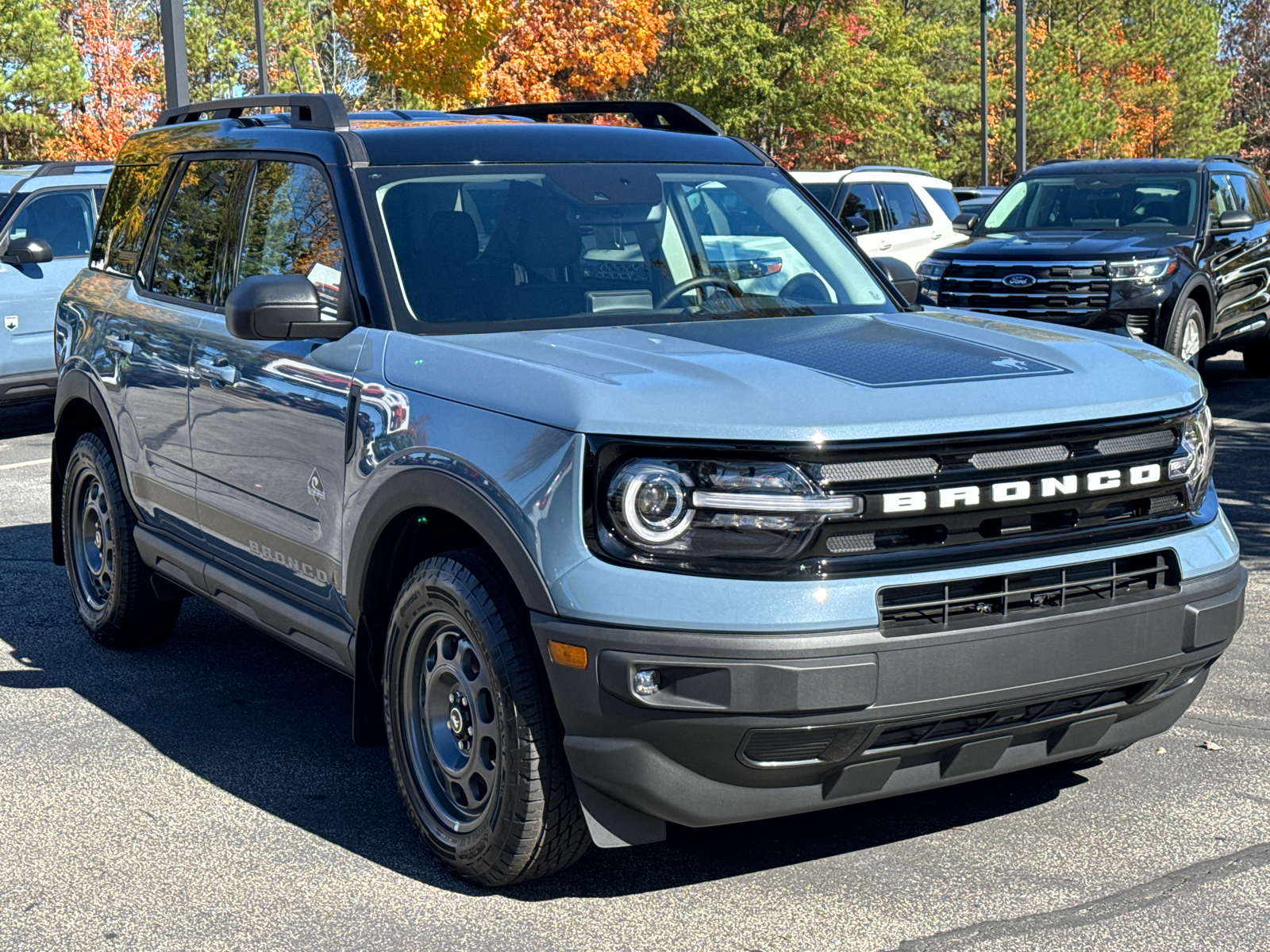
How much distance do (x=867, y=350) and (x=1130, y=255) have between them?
832cm

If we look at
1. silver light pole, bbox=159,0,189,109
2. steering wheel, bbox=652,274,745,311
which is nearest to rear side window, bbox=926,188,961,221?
silver light pole, bbox=159,0,189,109

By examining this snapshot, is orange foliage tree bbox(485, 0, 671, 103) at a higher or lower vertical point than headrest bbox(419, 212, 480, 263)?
higher

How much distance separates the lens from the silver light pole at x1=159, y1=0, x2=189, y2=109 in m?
13.0

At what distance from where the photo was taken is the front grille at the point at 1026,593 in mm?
3408

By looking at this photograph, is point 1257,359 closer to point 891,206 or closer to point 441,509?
point 891,206

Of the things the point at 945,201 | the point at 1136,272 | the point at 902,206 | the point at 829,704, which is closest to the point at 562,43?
the point at 945,201

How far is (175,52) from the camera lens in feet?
42.8

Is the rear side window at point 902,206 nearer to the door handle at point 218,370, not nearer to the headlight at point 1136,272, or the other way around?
the headlight at point 1136,272

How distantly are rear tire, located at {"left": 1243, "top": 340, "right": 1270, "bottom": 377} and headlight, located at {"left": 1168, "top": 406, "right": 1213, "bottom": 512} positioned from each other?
10807 millimetres

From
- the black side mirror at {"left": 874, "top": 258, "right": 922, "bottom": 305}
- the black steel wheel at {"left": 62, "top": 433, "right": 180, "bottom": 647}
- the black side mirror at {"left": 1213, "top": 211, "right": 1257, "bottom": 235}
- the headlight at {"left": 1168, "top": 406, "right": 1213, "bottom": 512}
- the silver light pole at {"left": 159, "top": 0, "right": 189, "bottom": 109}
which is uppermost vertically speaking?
the silver light pole at {"left": 159, "top": 0, "right": 189, "bottom": 109}

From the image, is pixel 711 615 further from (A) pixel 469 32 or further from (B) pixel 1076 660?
(A) pixel 469 32

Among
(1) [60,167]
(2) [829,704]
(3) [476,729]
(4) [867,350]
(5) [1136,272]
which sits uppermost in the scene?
(1) [60,167]

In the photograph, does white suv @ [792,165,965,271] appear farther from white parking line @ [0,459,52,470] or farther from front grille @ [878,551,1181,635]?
front grille @ [878,551,1181,635]

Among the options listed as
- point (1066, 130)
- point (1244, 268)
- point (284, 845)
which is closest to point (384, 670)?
point (284, 845)
